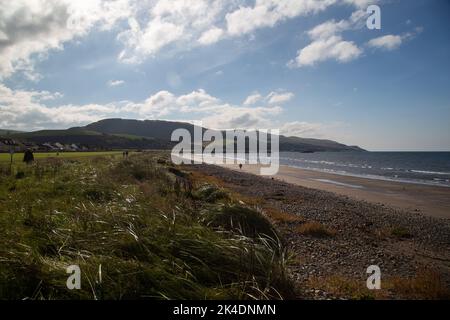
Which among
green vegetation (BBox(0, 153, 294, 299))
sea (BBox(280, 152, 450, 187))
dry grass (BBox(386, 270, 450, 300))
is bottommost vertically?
sea (BBox(280, 152, 450, 187))

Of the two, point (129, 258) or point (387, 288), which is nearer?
point (129, 258)

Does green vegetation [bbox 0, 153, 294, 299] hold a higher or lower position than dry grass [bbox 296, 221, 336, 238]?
higher

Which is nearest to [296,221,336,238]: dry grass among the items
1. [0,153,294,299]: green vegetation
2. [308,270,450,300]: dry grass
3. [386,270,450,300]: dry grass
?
[386,270,450,300]: dry grass

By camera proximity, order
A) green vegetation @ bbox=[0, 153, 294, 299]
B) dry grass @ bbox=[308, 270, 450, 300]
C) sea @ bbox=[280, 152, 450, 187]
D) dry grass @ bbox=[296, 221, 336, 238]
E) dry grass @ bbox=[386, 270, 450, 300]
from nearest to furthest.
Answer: green vegetation @ bbox=[0, 153, 294, 299] → dry grass @ bbox=[308, 270, 450, 300] → dry grass @ bbox=[386, 270, 450, 300] → dry grass @ bbox=[296, 221, 336, 238] → sea @ bbox=[280, 152, 450, 187]

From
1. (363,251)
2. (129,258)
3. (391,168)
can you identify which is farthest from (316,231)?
(391,168)

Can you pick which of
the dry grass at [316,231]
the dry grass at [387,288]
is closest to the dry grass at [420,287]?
the dry grass at [387,288]

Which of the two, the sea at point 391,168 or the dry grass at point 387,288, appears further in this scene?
the sea at point 391,168

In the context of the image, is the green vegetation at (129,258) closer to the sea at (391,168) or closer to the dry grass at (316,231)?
the dry grass at (316,231)

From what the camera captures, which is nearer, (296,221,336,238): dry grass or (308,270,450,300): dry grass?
(308,270,450,300): dry grass

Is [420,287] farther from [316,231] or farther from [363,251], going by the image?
[316,231]

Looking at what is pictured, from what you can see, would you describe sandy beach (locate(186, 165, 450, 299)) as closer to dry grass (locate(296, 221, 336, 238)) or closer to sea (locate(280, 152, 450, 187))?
dry grass (locate(296, 221, 336, 238))
